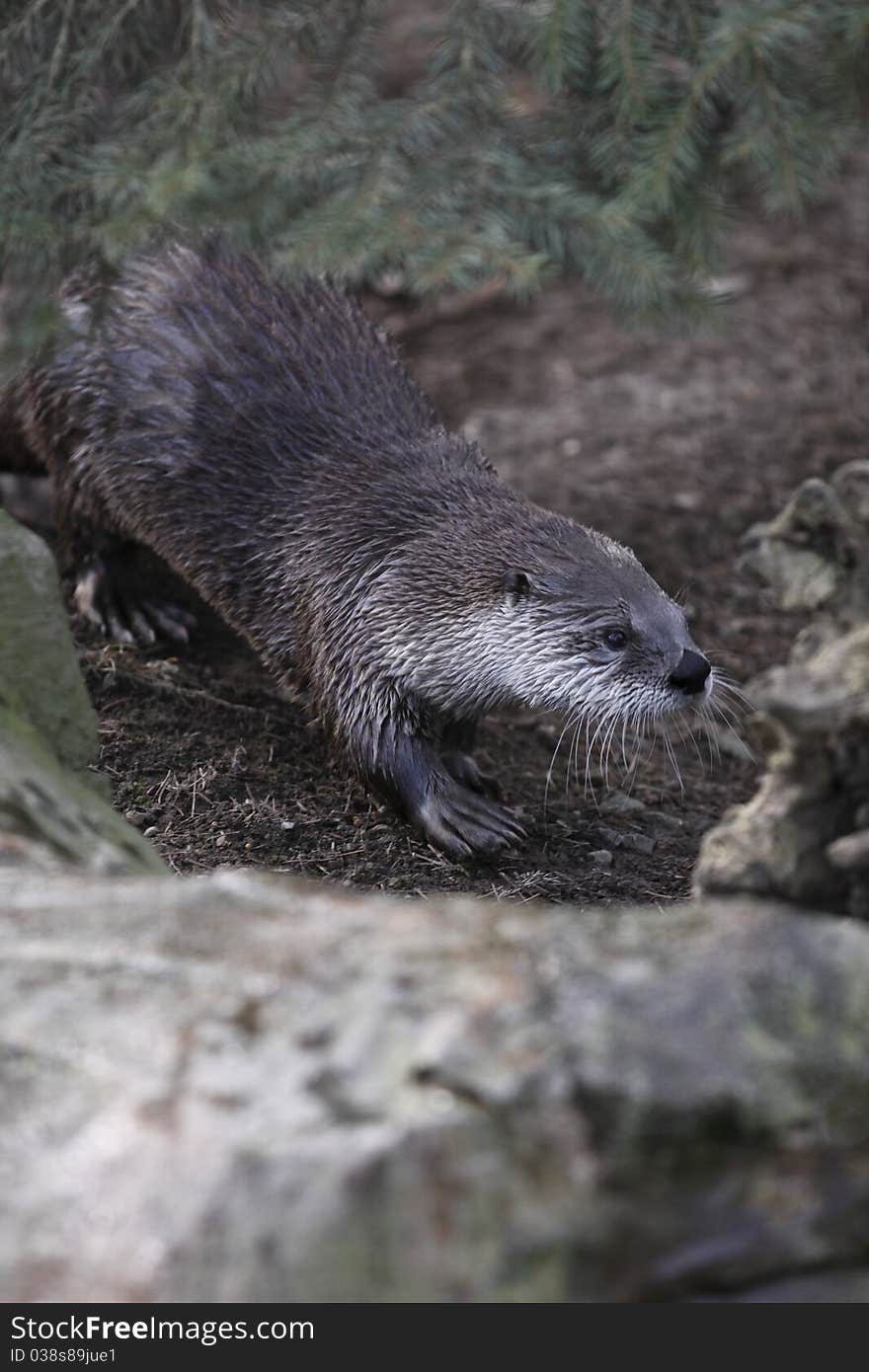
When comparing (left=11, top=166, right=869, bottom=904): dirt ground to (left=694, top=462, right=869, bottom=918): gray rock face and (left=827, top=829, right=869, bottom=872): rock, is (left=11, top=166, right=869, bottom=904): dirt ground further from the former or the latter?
(left=827, top=829, right=869, bottom=872): rock

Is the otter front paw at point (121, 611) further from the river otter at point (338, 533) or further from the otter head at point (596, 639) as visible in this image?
the otter head at point (596, 639)

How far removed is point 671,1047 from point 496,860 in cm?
178

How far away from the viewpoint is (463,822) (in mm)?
3467

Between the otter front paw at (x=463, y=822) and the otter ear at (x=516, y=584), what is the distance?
1.42ft

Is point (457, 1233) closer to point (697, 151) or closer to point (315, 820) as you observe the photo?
point (315, 820)

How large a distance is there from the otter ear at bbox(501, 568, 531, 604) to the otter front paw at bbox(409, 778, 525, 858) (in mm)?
433

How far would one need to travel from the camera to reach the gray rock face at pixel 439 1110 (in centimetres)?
159

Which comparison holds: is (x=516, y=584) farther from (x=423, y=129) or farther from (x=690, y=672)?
(x=423, y=129)

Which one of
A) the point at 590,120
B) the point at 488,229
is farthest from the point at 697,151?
the point at 488,229

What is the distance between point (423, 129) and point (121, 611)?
4.92ft

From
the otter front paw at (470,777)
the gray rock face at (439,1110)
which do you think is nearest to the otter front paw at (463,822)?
the otter front paw at (470,777)

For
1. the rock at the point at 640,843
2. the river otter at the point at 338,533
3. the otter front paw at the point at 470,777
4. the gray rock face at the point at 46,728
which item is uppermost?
the gray rock face at the point at 46,728

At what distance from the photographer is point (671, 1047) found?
169 centimetres

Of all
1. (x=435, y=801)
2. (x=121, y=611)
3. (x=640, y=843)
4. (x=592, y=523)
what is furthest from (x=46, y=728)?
A: (x=592, y=523)
